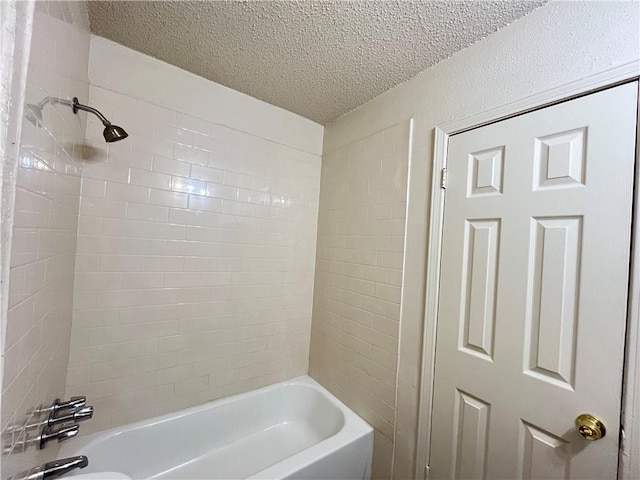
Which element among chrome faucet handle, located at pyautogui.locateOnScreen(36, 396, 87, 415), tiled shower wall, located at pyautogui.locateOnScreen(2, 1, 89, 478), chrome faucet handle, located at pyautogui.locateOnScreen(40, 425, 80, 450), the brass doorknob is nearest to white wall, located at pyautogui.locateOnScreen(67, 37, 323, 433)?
tiled shower wall, located at pyautogui.locateOnScreen(2, 1, 89, 478)

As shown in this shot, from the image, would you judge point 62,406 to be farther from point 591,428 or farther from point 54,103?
point 591,428

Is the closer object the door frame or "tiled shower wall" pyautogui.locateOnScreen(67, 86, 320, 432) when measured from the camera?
the door frame

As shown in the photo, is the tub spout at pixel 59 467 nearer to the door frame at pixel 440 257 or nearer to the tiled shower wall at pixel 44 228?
the tiled shower wall at pixel 44 228

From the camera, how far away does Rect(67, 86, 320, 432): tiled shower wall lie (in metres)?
1.31

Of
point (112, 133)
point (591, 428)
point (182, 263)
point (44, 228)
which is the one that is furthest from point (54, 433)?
point (591, 428)

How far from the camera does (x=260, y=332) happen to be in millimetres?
1801

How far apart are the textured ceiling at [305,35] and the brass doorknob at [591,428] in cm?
143

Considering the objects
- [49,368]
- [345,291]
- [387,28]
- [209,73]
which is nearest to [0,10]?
[49,368]

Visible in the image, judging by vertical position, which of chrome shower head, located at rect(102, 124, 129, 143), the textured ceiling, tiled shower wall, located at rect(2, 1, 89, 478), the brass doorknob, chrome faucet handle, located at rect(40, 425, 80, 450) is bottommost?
chrome faucet handle, located at rect(40, 425, 80, 450)

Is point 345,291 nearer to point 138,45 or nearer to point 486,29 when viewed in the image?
point 486,29

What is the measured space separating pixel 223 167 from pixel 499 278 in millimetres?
1559

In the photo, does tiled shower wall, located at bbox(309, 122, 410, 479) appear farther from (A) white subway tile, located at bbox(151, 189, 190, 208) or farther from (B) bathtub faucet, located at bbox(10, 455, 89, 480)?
(B) bathtub faucet, located at bbox(10, 455, 89, 480)

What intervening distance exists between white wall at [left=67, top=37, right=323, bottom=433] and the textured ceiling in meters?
0.20

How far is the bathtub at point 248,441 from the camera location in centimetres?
127
